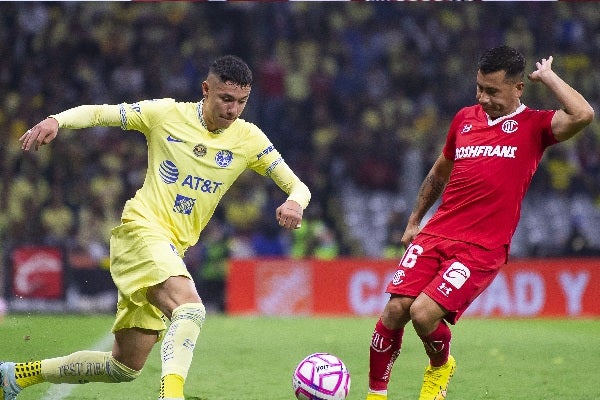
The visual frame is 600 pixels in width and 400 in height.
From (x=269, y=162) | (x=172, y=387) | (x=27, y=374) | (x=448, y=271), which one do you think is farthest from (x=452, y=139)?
(x=27, y=374)

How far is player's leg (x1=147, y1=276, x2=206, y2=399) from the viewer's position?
5.12 meters

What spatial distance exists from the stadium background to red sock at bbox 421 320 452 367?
987 cm

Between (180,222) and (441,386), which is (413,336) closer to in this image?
(441,386)

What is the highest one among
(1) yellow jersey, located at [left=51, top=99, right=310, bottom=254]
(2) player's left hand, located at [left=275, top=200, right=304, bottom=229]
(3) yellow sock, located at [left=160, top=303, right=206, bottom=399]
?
(1) yellow jersey, located at [left=51, top=99, right=310, bottom=254]

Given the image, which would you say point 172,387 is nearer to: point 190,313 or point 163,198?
point 190,313

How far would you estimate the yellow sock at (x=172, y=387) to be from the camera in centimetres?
506

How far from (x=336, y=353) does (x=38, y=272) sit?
7013mm

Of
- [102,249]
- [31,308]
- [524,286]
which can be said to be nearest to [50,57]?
[102,249]

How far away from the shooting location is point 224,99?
19.3ft

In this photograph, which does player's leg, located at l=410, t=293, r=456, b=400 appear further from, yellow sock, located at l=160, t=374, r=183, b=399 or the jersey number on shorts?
yellow sock, located at l=160, t=374, r=183, b=399

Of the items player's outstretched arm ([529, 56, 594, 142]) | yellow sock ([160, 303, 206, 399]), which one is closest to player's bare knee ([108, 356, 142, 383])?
yellow sock ([160, 303, 206, 399])

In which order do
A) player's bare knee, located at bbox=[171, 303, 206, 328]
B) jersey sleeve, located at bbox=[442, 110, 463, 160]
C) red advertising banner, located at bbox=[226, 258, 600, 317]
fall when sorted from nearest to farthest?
player's bare knee, located at bbox=[171, 303, 206, 328] → jersey sleeve, located at bbox=[442, 110, 463, 160] → red advertising banner, located at bbox=[226, 258, 600, 317]

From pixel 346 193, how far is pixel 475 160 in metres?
12.3

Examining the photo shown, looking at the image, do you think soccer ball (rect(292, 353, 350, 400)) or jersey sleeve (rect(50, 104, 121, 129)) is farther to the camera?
soccer ball (rect(292, 353, 350, 400))
